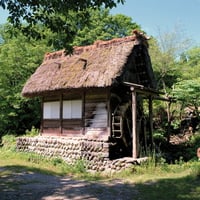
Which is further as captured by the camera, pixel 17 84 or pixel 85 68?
pixel 17 84

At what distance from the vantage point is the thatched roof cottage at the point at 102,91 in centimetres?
1359

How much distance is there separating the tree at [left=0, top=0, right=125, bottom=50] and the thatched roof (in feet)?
18.5

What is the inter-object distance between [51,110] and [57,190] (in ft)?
29.5

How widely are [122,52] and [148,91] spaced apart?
220 cm

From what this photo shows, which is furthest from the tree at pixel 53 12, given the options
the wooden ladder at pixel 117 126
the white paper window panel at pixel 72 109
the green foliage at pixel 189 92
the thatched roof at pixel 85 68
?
the green foliage at pixel 189 92

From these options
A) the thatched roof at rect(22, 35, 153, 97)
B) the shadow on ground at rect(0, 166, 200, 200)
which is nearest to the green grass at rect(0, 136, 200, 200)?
the shadow on ground at rect(0, 166, 200, 200)

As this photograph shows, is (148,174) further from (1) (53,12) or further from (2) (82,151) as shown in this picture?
(1) (53,12)

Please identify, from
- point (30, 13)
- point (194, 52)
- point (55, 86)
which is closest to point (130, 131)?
point (55, 86)

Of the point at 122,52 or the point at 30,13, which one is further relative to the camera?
the point at 122,52

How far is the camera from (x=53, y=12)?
6.80 metres

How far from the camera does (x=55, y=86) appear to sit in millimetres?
15516

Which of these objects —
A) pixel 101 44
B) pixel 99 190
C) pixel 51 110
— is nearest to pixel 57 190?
pixel 99 190

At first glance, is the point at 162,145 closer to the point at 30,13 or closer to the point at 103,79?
the point at 103,79

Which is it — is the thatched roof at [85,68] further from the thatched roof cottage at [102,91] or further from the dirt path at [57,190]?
the dirt path at [57,190]
